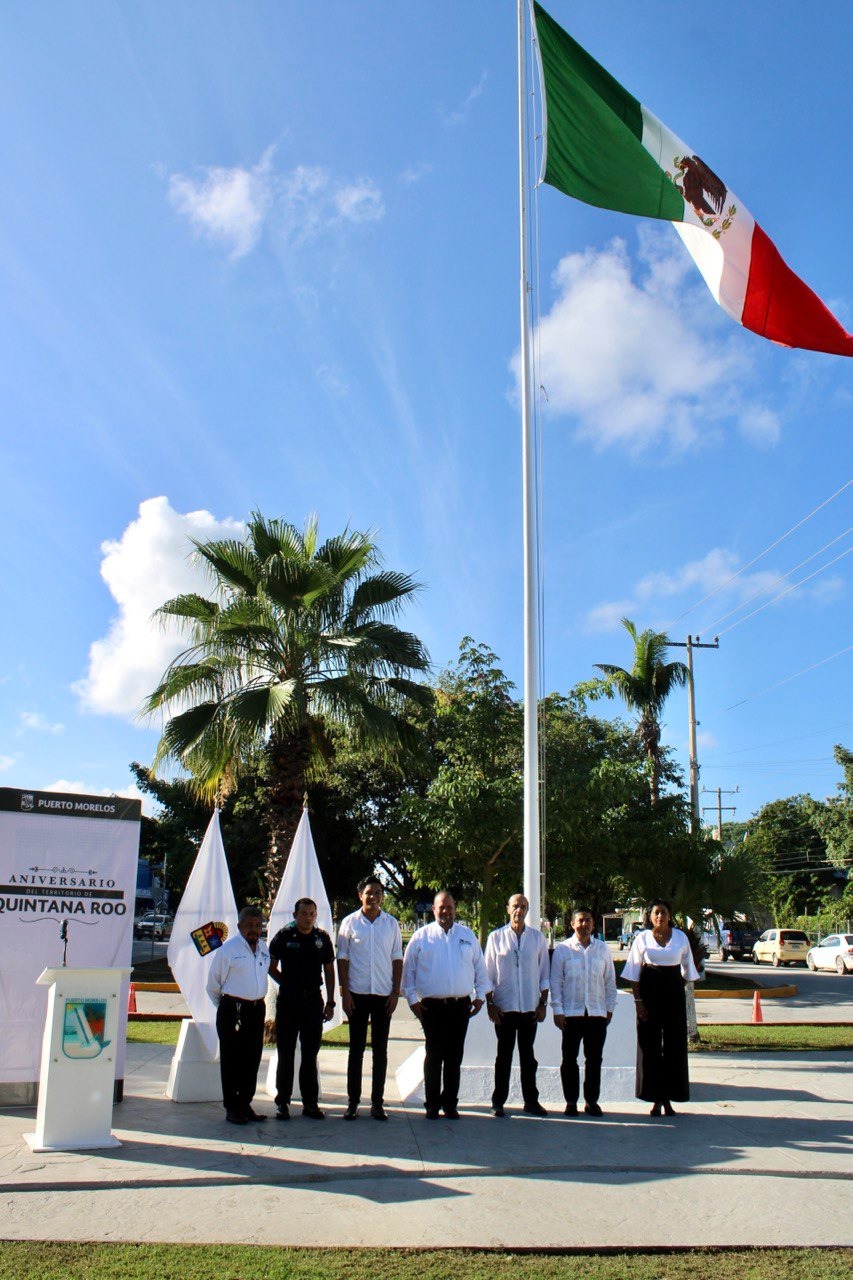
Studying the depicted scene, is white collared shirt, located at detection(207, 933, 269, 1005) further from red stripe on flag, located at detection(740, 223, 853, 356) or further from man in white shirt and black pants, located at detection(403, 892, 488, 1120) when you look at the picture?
red stripe on flag, located at detection(740, 223, 853, 356)

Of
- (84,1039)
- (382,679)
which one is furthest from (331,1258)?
(382,679)

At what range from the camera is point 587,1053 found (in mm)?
8406

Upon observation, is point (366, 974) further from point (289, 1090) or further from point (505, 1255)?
point (505, 1255)

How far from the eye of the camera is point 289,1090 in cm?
780

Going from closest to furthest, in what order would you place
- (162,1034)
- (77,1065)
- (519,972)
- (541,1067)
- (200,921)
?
(77,1065)
(519,972)
(541,1067)
(200,921)
(162,1034)

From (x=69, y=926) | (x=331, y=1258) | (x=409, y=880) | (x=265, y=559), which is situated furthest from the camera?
(x=409, y=880)

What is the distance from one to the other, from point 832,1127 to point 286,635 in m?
8.51

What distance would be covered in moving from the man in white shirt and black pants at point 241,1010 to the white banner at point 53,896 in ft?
2.61

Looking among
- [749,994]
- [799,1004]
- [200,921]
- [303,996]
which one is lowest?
[749,994]

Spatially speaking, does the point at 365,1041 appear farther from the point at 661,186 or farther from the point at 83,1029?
the point at 661,186

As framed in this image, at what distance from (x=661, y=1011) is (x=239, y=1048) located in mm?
Result: 3443

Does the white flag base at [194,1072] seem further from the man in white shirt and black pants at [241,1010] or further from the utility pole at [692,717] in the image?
the utility pole at [692,717]

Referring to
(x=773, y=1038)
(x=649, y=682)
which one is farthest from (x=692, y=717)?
(x=773, y=1038)

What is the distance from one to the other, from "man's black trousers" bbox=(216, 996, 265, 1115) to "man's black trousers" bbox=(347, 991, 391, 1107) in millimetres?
733
